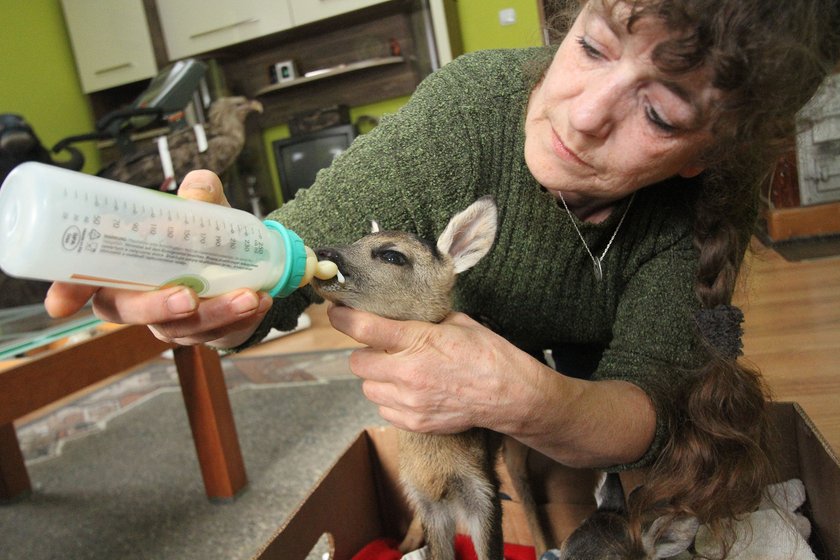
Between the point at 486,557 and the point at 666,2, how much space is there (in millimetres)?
745

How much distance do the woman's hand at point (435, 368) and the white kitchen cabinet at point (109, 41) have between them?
355cm

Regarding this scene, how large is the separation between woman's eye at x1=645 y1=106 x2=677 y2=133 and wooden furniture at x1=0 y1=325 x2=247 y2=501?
1.10m

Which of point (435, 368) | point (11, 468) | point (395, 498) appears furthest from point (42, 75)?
point (435, 368)

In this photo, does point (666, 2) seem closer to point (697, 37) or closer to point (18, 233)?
point (697, 37)

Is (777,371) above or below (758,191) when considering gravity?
below

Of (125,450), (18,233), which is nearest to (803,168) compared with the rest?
(18,233)

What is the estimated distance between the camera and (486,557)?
35.7 inches

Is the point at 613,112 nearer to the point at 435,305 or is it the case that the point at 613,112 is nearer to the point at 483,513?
the point at 435,305

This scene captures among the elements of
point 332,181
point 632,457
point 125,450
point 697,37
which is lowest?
point 125,450

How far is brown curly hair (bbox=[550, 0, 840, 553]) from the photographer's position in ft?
2.20

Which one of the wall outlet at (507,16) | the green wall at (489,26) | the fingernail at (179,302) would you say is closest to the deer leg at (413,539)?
the fingernail at (179,302)

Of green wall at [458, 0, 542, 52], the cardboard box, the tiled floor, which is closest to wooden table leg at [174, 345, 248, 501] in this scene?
the cardboard box

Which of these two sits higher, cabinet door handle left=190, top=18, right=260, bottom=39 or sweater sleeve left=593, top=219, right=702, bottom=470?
cabinet door handle left=190, top=18, right=260, bottom=39

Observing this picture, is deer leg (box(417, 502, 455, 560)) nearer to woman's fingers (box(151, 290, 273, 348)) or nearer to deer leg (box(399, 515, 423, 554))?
deer leg (box(399, 515, 423, 554))
